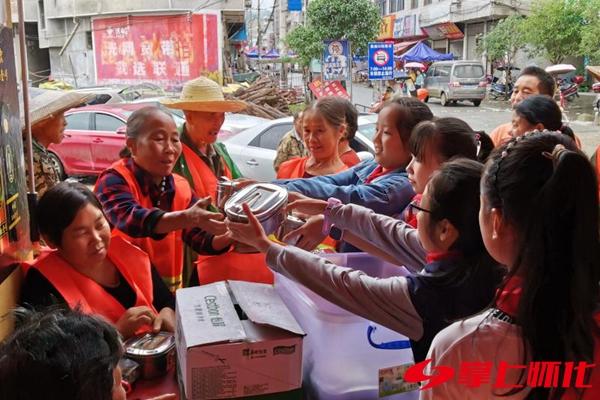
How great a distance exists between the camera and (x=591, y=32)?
12.9 m

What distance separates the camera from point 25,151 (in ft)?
5.23

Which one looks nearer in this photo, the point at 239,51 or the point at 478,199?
the point at 478,199

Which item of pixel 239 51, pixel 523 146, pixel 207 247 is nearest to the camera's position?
pixel 523 146

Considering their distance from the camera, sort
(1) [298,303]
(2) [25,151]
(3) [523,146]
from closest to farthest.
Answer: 1. (3) [523,146]
2. (1) [298,303]
3. (2) [25,151]

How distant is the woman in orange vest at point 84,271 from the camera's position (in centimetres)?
140

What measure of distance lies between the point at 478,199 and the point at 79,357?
81 cm

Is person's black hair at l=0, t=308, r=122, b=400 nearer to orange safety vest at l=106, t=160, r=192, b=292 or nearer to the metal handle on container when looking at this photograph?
the metal handle on container

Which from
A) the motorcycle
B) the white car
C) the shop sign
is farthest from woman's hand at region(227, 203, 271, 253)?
the motorcycle

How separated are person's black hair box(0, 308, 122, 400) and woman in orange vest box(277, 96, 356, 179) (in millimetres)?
1662

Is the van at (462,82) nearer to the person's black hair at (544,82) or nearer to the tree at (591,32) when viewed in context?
the tree at (591,32)

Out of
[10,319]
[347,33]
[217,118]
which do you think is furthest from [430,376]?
[347,33]

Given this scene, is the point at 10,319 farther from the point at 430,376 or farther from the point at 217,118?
the point at 217,118

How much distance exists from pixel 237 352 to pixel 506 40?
741 inches

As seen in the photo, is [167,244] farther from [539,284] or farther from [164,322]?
[539,284]
